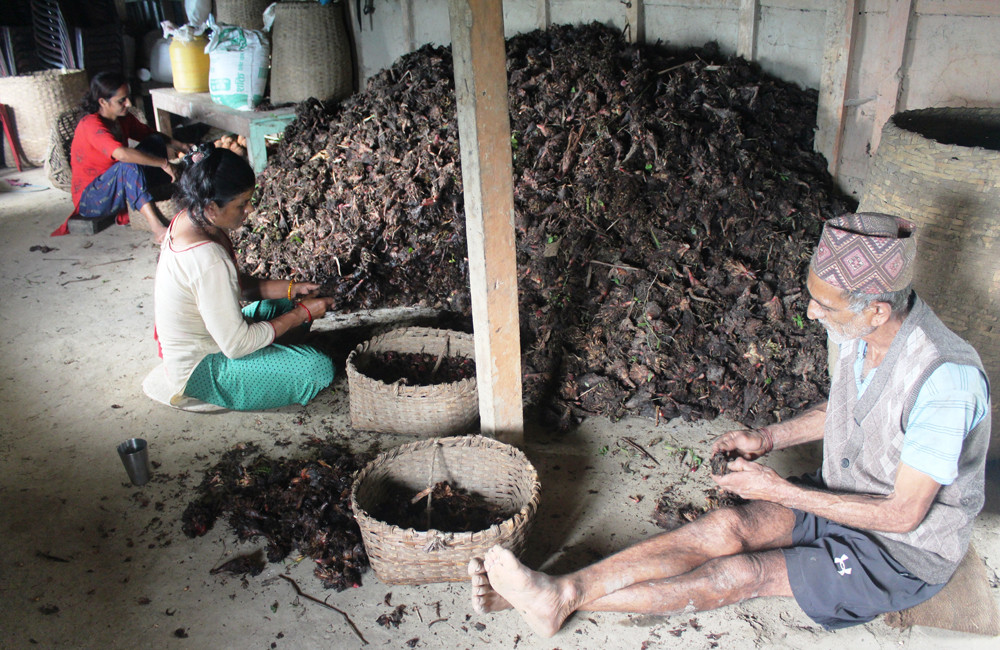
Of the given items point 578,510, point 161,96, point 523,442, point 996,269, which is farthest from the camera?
point 161,96

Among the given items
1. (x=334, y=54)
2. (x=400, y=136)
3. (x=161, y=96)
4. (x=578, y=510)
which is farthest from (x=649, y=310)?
(x=161, y=96)

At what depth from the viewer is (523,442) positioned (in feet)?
11.8

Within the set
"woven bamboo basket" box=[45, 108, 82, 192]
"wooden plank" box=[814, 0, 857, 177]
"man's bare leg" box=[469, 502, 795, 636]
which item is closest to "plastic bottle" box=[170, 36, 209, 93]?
"woven bamboo basket" box=[45, 108, 82, 192]

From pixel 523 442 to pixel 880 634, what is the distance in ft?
5.42

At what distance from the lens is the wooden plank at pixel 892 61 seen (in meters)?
3.76

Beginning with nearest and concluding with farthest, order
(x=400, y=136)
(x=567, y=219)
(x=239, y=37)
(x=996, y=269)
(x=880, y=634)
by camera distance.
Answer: (x=880, y=634) < (x=996, y=269) < (x=567, y=219) < (x=400, y=136) < (x=239, y=37)

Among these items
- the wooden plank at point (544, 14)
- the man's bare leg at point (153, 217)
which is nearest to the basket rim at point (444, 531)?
the wooden plank at point (544, 14)

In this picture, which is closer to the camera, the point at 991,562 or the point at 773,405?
the point at 991,562

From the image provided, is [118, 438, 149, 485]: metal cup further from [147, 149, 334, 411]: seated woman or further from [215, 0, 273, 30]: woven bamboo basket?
[215, 0, 273, 30]: woven bamboo basket

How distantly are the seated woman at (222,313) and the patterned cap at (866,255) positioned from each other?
2.52 meters

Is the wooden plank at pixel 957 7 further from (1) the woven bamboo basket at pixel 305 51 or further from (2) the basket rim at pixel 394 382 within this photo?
(1) the woven bamboo basket at pixel 305 51

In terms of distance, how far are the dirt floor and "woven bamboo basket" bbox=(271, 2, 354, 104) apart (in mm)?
2942

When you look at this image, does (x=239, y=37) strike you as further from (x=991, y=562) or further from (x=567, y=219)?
(x=991, y=562)

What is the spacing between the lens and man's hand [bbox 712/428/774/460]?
8.95 feet
